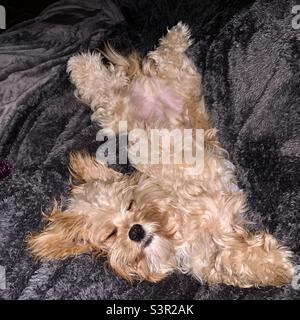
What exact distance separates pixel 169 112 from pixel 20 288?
3.08 ft

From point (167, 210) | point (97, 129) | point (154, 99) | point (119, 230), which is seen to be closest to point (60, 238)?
point (119, 230)

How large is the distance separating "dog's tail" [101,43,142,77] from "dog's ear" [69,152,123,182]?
1.49 feet

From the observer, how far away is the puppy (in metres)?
1.79

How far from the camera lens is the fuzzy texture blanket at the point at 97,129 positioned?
5.81 ft

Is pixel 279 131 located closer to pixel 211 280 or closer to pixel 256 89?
pixel 256 89

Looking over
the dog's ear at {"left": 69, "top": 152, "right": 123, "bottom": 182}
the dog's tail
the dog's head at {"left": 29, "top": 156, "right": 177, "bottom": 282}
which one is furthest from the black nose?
the dog's tail

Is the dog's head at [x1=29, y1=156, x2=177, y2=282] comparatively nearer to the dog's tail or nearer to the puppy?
the puppy

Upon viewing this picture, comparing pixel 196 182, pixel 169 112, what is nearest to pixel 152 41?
pixel 169 112

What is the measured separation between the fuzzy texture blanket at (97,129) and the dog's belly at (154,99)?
17 cm

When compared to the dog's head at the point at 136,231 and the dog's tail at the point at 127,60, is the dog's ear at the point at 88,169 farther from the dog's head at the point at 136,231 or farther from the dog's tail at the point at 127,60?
the dog's tail at the point at 127,60

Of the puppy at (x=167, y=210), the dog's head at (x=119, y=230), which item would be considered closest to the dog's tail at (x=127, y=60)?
the puppy at (x=167, y=210)

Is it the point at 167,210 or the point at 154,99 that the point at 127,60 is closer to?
the point at 154,99
